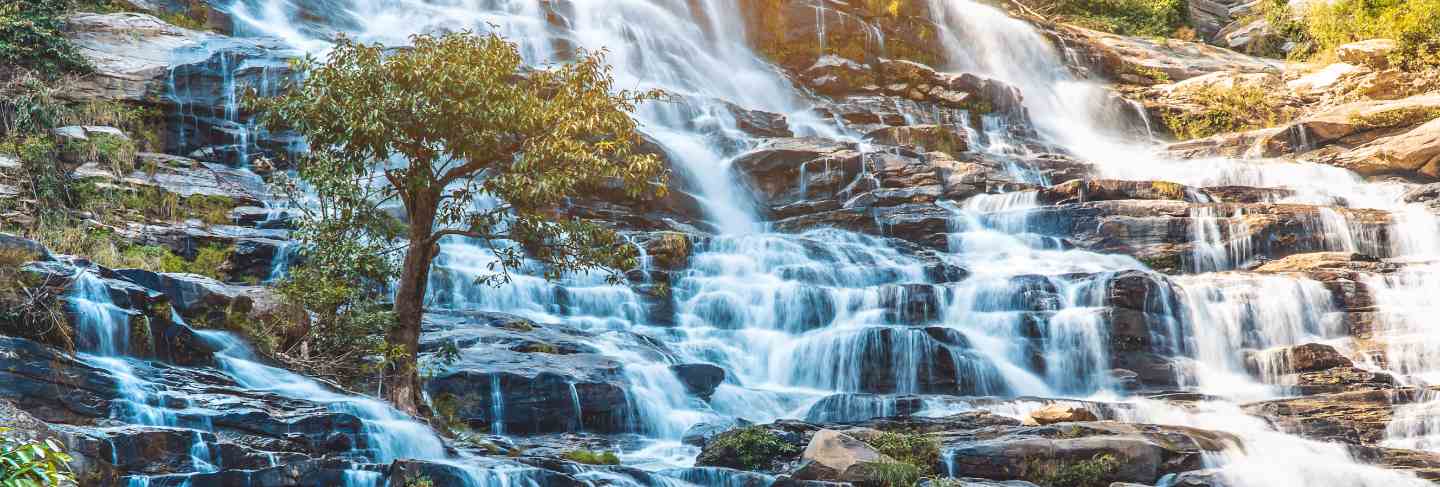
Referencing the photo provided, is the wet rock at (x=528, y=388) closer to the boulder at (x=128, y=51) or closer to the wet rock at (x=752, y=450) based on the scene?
the wet rock at (x=752, y=450)

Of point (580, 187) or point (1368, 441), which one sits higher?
point (580, 187)

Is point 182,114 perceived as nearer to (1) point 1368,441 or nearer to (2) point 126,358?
(2) point 126,358

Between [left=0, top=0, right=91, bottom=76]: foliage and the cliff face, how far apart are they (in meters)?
0.71

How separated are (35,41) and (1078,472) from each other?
2313cm

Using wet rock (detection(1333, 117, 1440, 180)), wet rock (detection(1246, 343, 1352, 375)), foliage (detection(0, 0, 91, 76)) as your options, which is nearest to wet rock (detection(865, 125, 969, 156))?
wet rock (detection(1333, 117, 1440, 180))

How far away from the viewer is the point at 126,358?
1262 cm

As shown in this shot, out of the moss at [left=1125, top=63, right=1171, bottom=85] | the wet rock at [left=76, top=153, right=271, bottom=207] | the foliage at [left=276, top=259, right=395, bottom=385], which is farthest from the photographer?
the moss at [left=1125, top=63, right=1171, bottom=85]

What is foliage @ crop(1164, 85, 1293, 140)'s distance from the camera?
36312 mm

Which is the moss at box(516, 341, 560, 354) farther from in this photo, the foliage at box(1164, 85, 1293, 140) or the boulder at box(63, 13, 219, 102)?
the foliage at box(1164, 85, 1293, 140)

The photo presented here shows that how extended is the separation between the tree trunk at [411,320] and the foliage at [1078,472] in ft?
25.5

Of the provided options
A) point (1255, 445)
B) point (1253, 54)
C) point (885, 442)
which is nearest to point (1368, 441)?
point (1255, 445)

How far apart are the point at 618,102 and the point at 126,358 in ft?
22.0

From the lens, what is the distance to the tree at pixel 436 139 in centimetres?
1375

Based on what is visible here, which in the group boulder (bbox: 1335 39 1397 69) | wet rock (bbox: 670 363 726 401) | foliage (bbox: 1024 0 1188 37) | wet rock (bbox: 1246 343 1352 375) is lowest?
wet rock (bbox: 670 363 726 401)
